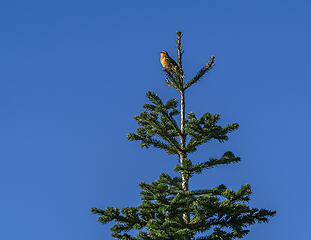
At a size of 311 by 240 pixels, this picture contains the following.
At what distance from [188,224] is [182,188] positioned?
812 mm

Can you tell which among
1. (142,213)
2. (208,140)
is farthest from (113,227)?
(208,140)

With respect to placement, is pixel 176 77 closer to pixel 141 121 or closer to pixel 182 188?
pixel 141 121

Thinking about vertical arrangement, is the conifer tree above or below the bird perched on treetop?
below

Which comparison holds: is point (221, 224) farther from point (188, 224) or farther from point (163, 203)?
point (163, 203)

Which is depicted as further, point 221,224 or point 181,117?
point 181,117

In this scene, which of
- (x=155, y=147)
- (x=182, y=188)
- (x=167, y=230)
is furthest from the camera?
(x=155, y=147)

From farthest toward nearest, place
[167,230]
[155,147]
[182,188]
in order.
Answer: [155,147]
[182,188]
[167,230]

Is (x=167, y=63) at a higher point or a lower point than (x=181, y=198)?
higher

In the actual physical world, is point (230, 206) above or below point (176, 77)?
below

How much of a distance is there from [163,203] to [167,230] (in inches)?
21.8

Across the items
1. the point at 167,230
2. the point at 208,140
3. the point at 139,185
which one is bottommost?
the point at 167,230

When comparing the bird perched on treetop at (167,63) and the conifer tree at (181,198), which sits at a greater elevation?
the bird perched on treetop at (167,63)

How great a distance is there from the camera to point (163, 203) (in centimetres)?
984

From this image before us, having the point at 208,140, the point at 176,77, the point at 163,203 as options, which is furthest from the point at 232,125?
the point at 163,203
